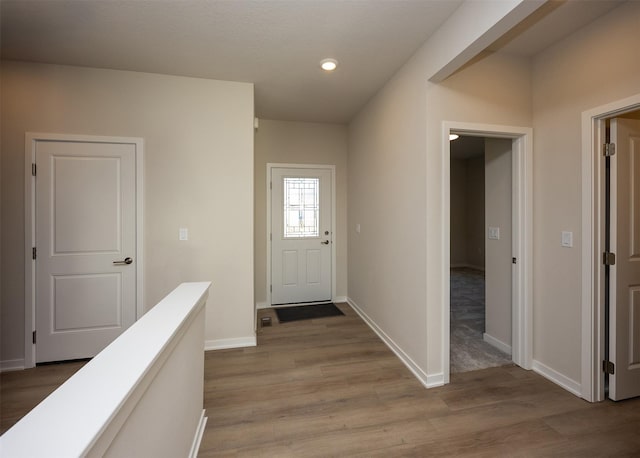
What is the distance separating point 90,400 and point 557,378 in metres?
3.09

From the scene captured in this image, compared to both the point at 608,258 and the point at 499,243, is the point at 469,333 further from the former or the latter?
the point at 608,258

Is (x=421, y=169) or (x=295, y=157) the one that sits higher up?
(x=295, y=157)

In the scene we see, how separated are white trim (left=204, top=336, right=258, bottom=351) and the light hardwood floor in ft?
0.55

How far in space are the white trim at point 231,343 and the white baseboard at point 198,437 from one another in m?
1.09

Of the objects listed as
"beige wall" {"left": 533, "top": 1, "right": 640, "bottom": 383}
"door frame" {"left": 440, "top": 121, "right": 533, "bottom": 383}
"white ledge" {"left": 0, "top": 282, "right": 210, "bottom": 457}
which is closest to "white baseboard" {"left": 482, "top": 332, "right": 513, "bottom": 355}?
"door frame" {"left": 440, "top": 121, "right": 533, "bottom": 383}

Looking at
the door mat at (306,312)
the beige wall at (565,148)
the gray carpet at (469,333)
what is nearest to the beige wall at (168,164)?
the door mat at (306,312)

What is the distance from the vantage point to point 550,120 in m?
2.33

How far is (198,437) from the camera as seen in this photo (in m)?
1.69

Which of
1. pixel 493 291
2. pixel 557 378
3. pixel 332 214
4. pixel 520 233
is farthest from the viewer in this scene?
pixel 332 214

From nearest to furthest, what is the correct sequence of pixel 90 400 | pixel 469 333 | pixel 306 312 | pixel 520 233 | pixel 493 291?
pixel 90 400 < pixel 520 233 < pixel 493 291 < pixel 469 333 < pixel 306 312

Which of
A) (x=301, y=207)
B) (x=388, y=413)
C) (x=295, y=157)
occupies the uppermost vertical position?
(x=295, y=157)

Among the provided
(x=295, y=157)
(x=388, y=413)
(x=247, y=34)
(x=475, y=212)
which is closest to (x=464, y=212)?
(x=475, y=212)

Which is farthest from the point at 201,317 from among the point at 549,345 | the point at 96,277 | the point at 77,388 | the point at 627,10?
the point at 627,10

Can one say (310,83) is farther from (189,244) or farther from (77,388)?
(77,388)
